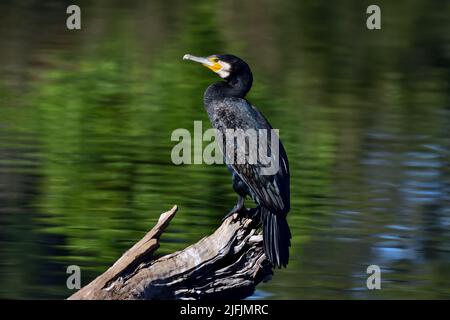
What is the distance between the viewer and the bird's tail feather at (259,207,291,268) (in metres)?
5.61

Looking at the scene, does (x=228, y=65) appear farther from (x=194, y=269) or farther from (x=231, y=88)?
(x=194, y=269)

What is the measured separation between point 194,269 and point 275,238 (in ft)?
1.45

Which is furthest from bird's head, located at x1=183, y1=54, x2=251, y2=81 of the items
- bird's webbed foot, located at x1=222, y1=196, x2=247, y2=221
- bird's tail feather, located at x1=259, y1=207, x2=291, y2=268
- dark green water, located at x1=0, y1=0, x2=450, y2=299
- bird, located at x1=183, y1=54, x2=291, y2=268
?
dark green water, located at x1=0, y1=0, x2=450, y2=299

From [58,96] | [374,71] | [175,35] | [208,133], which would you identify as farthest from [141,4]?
[208,133]

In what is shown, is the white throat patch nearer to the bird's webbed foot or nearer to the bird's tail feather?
the bird's webbed foot

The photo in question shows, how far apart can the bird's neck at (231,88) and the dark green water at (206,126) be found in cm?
169

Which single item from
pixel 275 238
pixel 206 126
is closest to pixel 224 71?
pixel 275 238

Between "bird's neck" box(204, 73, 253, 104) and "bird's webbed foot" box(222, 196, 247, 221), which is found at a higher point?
"bird's neck" box(204, 73, 253, 104)

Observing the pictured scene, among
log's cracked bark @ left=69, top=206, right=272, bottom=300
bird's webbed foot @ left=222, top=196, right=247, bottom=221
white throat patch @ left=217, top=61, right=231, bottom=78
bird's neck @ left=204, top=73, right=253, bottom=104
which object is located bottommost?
log's cracked bark @ left=69, top=206, right=272, bottom=300

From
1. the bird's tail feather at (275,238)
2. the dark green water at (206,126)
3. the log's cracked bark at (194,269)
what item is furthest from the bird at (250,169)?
the dark green water at (206,126)

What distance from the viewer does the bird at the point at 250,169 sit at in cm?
567

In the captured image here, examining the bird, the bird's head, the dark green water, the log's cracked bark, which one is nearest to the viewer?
the log's cracked bark

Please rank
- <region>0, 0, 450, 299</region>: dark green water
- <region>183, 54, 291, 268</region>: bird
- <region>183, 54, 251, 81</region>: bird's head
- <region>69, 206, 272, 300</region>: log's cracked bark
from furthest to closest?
<region>0, 0, 450, 299</region>: dark green water
<region>183, 54, 251, 81</region>: bird's head
<region>183, 54, 291, 268</region>: bird
<region>69, 206, 272, 300</region>: log's cracked bark

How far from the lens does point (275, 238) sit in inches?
222
